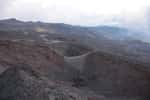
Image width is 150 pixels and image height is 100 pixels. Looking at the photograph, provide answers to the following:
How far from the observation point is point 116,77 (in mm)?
20141

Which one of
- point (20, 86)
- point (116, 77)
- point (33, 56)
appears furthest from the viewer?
point (33, 56)

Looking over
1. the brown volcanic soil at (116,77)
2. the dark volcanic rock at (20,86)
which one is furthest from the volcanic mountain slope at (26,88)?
the brown volcanic soil at (116,77)

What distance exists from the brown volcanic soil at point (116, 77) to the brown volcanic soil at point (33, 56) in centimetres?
259

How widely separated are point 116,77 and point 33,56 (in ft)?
22.9

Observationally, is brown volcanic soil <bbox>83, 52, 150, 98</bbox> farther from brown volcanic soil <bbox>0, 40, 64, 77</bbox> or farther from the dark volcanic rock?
the dark volcanic rock

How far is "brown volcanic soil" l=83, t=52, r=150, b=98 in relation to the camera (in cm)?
1903

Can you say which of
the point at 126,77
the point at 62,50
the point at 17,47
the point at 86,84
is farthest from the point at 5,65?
the point at 62,50

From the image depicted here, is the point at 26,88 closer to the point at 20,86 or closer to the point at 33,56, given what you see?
the point at 20,86

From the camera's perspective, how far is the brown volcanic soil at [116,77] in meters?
19.0

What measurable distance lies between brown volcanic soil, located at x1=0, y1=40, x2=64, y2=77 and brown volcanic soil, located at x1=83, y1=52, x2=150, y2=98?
259 cm

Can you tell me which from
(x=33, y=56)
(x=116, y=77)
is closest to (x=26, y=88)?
(x=116, y=77)

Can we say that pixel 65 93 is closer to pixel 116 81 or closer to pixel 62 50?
pixel 116 81

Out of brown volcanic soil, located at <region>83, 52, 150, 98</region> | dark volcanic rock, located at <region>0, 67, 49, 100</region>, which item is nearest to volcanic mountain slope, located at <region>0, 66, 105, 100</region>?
dark volcanic rock, located at <region>0, 67, 49, 100</region>

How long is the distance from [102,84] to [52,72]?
13.3ft
